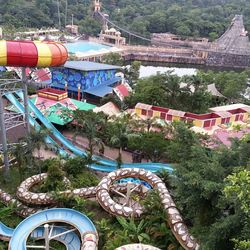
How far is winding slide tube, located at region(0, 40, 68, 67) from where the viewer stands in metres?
17.6

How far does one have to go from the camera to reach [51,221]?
1593 cm

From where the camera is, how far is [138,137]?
23.9 metres

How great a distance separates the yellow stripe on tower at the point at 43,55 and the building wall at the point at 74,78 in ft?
58.6

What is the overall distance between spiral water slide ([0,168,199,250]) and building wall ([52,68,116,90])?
18.4 meters

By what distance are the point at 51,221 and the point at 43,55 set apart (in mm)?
8367

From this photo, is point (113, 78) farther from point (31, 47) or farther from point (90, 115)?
point (31, 47)

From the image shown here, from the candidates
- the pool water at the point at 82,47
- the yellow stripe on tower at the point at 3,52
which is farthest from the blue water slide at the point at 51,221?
the pool water at the point at 82,47

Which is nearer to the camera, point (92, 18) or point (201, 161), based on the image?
point (201, 161)

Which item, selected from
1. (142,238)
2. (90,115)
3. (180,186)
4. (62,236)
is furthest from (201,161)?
(90,115)

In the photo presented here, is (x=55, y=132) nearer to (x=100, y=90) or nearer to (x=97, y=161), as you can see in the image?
(x=97, y=161)

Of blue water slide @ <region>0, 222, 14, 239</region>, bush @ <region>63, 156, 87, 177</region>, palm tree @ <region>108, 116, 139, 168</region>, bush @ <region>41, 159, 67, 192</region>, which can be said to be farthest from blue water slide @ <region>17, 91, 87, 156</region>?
blue water slide @ <region>0, 222, 14, 239</region>

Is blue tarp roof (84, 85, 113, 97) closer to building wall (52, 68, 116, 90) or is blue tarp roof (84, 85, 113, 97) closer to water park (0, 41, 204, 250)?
building wall (52, 68, 116, 90)

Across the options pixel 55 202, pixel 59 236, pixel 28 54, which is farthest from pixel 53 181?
pixel 28 54

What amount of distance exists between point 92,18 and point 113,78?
2215 inches
